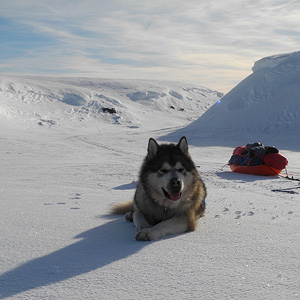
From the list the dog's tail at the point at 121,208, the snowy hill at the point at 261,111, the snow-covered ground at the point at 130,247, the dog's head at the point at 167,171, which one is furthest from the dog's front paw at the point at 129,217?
the snowy hill at the point at 261,111

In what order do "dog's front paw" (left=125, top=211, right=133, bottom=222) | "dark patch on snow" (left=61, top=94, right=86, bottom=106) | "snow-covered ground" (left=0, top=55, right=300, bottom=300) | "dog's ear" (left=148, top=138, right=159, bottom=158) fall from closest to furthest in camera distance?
1. "snow-covered ground" (left=0, top=55, right=300, bottom=300)
2. "dog's ear" (left=148, top=138, right=159, bottom=158)
3. "dog's front paw" (left=125, top=211, right=133, bottom=222)
4. "dark patch on snow" (left=61, top=94, right=86, bottom=106)

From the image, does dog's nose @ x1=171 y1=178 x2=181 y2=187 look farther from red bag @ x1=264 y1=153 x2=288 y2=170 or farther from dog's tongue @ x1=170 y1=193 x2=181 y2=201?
red bag @ x1=264 y1=153 x2=288 y2=170

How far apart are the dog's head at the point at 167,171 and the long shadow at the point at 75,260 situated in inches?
19.6

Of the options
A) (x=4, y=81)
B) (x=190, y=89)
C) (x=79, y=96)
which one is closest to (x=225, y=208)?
(x=79, y=96)

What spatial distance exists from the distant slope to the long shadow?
101 ft

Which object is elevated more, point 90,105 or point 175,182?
point 90,105

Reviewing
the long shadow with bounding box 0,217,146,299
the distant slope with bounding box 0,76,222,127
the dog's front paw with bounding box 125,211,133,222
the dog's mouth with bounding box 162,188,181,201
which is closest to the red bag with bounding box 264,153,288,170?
the dog's front paw with bounding box 125,211,133,222

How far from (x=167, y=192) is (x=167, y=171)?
0.20 meters

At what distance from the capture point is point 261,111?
26.8m

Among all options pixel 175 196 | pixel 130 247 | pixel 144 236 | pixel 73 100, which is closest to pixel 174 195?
pixel 175 196

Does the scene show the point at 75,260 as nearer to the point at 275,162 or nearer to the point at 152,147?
the point at 152,147

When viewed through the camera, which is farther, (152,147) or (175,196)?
(152,147)

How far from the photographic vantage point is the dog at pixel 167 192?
3.19 metres

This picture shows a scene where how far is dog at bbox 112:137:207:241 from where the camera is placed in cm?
319
